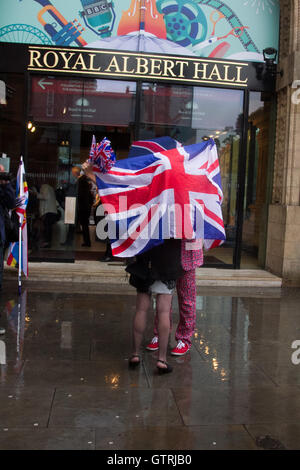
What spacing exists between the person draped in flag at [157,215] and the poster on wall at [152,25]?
5.51 metres

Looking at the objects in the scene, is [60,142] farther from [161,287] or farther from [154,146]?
[161,287]

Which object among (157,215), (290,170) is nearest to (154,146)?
(157,215)

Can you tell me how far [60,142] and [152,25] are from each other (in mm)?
2813

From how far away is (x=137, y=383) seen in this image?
431cm

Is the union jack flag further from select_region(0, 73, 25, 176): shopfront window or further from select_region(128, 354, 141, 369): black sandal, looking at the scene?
select_region(0, 73, 25, 176): shopfront window

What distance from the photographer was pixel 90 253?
1081cm

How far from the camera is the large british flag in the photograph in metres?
4.50

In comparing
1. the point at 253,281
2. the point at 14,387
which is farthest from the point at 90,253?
the point at 14,387

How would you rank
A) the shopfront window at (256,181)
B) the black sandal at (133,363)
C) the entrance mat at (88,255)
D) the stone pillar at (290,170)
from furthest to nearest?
the entrance mat at (88,255), the shopfront window at (256,181), the stone pillar at (290,170), the black sandal at (133,363)

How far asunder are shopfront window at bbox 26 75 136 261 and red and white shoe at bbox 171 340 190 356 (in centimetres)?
470

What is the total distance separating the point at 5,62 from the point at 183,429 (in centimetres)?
778

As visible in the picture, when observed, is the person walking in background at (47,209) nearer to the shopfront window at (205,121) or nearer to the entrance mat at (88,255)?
the entrance mat at (88,255)

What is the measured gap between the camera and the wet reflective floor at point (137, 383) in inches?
133

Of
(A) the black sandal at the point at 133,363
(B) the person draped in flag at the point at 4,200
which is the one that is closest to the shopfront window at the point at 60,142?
(B) the person draped in flag at the point at 4,200
